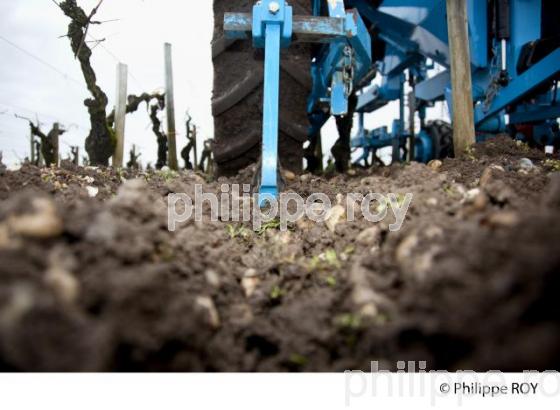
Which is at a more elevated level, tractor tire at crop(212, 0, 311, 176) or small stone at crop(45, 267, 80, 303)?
tractor tire at crop(212, 0, 311, 176)

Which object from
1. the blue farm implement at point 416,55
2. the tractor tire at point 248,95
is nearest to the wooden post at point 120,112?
the blue farm implement at point 416,55

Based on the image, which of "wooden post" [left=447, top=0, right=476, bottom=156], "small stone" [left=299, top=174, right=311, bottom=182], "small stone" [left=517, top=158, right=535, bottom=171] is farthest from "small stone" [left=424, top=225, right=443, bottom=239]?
"wooden post" [left=447, top=0, right=476, bottom=156]

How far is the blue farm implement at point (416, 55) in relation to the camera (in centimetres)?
178

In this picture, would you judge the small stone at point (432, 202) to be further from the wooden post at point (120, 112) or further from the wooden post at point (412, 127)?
the wooden post at point (412, 127)

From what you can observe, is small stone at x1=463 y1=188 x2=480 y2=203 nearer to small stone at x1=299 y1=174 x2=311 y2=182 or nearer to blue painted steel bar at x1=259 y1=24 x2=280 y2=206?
blue painted steel bar at x1=259 y1=24 x2=280 y2=206

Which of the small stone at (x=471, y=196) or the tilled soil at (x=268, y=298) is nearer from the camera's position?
the tilled soil at (x=268, y=298)

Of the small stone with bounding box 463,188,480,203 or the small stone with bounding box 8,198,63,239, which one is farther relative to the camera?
the small stone with bounding box 463,188,480,203

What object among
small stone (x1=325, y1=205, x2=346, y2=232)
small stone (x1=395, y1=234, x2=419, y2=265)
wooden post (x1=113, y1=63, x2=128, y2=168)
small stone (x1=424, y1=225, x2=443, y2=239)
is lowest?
small stone (x1=395, y1=234, x2=419, y2=265)

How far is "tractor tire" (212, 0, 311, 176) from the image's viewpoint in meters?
2.24

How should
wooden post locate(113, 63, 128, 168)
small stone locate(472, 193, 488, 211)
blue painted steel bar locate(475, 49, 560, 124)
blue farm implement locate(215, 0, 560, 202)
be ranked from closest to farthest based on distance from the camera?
small stone locate(472, 193, 488, 211), blue farm implement locate(215, 0, 560, 202), blue painted steel bar locate(475, 49, 560, 124), wooden post locate(113, 63, 128, 168)

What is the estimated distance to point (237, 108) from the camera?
7.43 feet

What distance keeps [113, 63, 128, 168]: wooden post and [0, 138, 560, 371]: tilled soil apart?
3.89 meters

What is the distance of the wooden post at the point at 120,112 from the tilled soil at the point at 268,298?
389 centimetres

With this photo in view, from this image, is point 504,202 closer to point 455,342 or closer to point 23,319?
point 455,342
